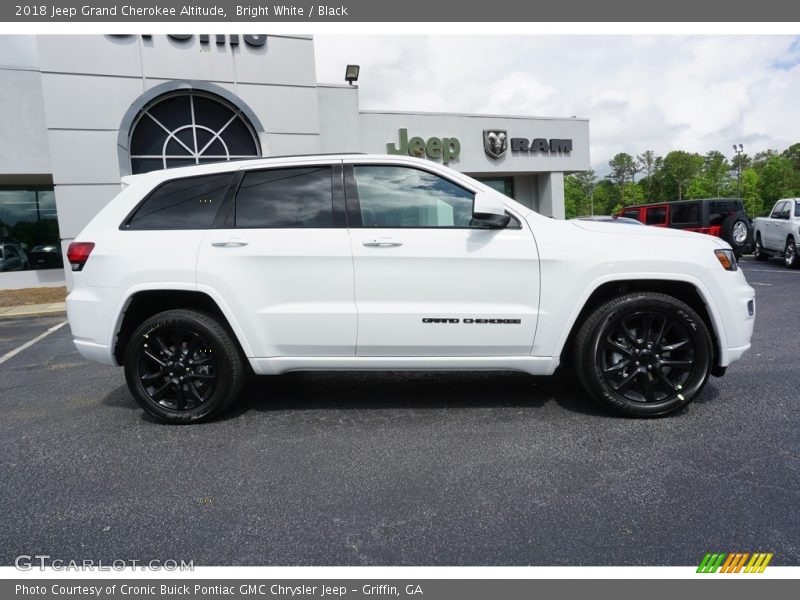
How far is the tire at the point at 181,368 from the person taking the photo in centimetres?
372

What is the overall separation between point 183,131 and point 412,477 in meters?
13.1

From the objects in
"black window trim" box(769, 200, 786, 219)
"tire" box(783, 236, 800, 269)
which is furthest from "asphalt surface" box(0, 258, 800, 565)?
"black window trim" box(769, 200, 786, 219)

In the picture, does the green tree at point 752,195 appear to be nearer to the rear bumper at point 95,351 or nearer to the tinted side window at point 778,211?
the tinted side window at point 778,211

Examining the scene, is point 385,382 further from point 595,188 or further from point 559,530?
point 595,188

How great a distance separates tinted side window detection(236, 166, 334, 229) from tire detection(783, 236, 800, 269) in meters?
14.6

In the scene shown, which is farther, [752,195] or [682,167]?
[682,167]

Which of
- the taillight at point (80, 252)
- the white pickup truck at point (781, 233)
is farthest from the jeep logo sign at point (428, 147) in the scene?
the taillight at point (80, 252)

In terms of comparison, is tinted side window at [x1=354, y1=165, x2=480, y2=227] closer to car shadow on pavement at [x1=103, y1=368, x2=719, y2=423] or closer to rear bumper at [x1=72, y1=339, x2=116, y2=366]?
car shadow on pavement at [x1=103, y1=368, x2=719, y2=423]

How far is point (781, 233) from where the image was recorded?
1458 cm

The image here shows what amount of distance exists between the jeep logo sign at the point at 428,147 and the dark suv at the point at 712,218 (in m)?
7.08

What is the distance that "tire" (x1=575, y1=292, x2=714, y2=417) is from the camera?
355 cm

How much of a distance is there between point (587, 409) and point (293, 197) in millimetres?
2664

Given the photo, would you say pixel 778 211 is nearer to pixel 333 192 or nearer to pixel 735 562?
pixel 333 192

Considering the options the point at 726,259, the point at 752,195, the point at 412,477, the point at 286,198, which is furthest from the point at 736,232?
the point at 752,195
